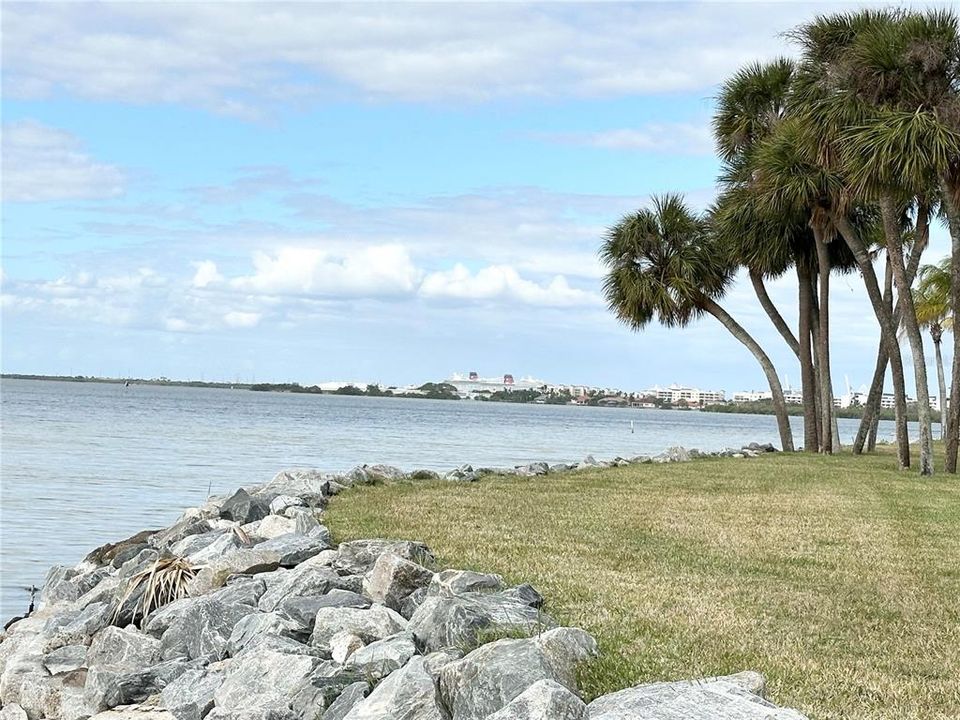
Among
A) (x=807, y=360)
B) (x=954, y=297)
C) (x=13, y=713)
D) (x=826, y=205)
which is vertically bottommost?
(x=13, y=713)

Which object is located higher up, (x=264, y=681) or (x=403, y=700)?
(x=403, y=700)

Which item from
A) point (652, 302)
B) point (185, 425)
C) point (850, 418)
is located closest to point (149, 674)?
point (652, 302)

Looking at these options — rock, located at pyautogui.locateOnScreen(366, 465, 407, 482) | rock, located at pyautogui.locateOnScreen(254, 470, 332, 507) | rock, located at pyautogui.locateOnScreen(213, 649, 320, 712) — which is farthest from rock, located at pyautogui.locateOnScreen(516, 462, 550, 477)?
rock, located at pyautogui.locateOnScreen(213, 649, 320, 712)

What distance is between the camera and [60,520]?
18844 mm

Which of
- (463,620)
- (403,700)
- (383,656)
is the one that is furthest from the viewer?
(463,620)

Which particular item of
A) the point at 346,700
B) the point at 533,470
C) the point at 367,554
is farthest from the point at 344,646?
the point at 533,470

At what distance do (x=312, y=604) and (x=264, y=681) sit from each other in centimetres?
124

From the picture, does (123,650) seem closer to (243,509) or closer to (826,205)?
(243,509)

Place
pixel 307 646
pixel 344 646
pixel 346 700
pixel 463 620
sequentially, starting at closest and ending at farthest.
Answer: pixel 346 700
pixel 463 620
pixel 344 646
pixel 307 646

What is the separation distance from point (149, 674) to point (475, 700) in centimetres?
309

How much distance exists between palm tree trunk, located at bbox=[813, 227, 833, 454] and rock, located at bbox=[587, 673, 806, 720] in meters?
23.8

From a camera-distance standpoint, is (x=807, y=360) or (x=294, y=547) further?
(x=807, y=360)

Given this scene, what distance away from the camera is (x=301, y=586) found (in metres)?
8.20

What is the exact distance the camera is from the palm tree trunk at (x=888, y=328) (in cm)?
2308
